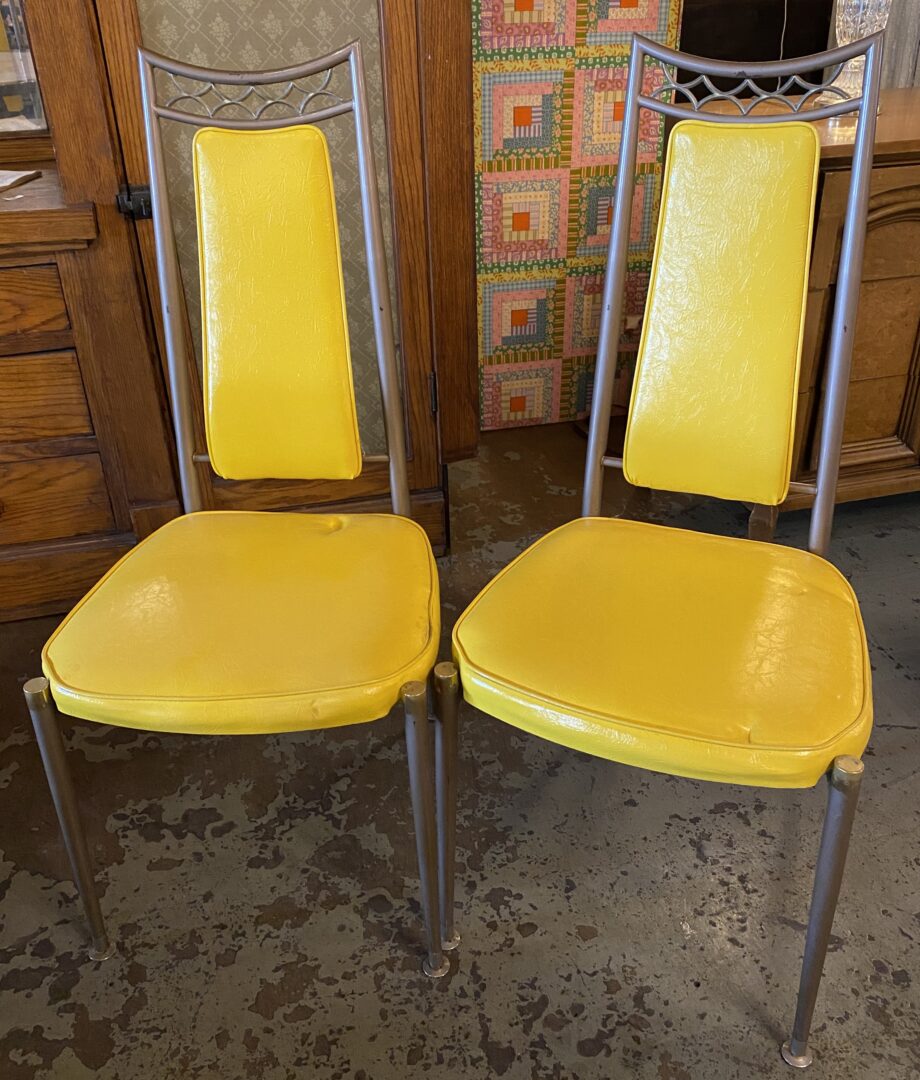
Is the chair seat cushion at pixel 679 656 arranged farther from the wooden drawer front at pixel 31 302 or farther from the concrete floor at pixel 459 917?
the wooden drawer front at pixel 31 302

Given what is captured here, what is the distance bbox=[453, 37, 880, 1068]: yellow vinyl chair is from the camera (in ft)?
3.03

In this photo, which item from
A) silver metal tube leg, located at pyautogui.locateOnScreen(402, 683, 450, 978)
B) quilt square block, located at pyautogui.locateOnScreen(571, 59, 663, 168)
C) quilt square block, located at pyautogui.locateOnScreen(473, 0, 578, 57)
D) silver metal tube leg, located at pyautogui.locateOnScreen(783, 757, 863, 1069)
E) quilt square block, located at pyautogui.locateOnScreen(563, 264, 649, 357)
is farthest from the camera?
quilt square block, located at pyautogui.locateOnScreen(563, 264, 649, 357)

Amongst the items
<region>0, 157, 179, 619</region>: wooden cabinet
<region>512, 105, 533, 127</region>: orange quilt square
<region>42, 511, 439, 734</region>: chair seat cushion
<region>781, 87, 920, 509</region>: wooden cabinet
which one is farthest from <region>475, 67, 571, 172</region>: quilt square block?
<region>42, 511, 439, 734</region>: chair seat cushion

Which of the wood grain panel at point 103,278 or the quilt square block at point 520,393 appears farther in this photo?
the quilt square block at point 520,393

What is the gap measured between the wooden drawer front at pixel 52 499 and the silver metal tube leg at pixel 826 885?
4.79 feet

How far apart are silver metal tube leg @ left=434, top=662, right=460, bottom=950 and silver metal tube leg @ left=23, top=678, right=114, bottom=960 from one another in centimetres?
44

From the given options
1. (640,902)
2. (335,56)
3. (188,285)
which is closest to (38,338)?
(188,285)

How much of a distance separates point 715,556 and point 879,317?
97 cm

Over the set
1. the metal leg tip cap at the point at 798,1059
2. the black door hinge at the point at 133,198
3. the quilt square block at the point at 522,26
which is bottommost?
the metal leg tip cap at the point at 798,1059

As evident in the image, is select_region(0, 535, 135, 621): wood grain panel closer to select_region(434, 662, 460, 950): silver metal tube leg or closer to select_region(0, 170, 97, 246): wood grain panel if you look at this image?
select_region(0, 170, 97, 246): wood grain panel

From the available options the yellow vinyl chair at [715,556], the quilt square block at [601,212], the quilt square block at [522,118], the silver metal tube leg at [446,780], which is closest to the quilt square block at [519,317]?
the quilt square block at [601,212]

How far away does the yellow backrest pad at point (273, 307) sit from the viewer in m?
1.17

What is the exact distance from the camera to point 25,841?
1.37 metres

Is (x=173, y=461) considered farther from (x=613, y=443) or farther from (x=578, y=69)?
(x=578, y=69)
